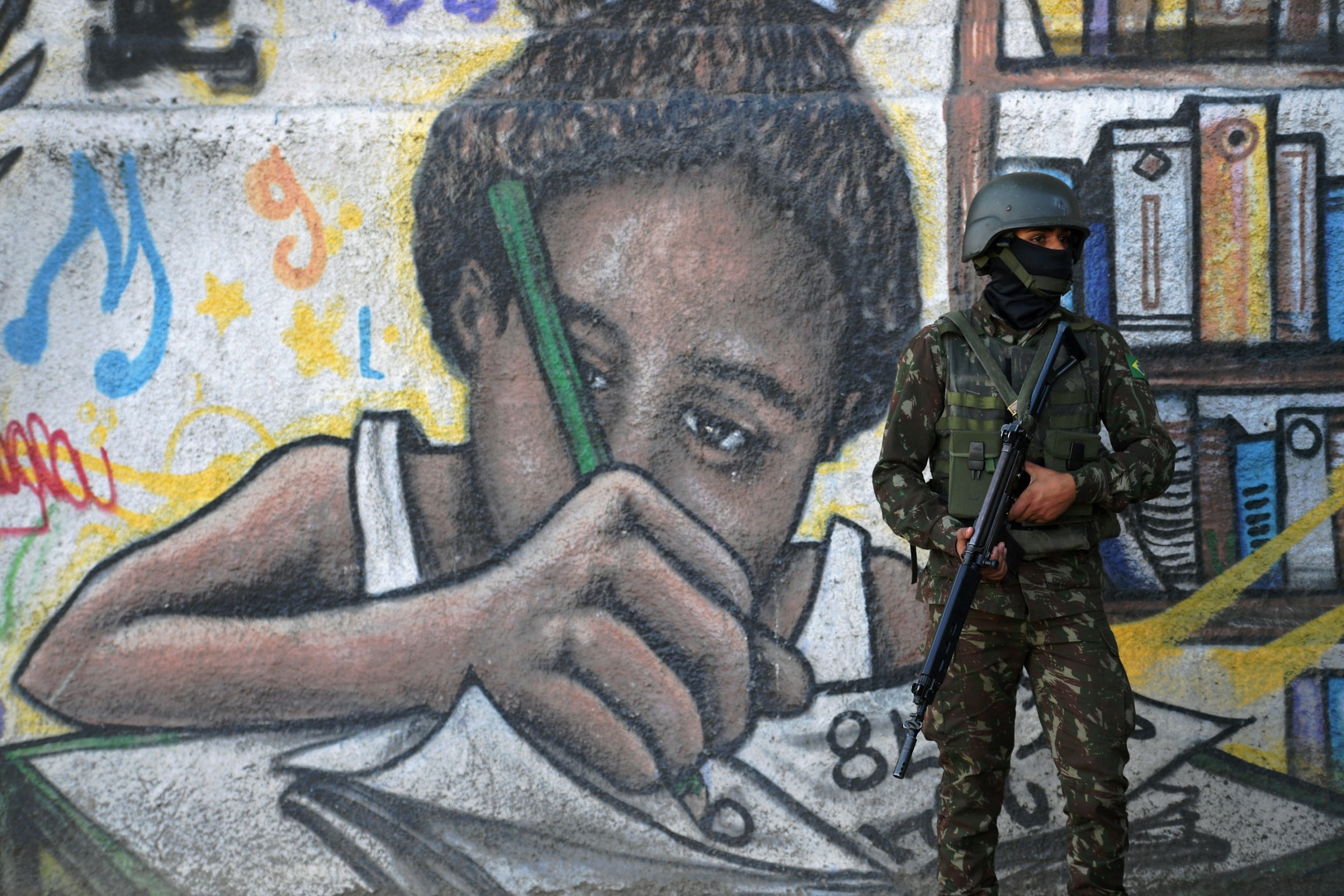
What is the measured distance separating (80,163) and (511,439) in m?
1.45

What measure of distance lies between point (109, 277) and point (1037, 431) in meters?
2.52

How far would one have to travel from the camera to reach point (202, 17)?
293cm

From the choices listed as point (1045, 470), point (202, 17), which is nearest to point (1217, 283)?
point (1045, 470)

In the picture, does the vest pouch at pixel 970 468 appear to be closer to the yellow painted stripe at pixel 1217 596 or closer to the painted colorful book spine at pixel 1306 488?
the yellow painted stripe at pixel 1217 596

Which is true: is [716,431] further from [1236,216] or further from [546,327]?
[1236,216]

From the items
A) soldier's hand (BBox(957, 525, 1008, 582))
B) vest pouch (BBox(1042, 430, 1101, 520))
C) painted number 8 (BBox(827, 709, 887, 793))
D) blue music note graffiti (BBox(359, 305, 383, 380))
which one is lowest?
painted number 8 (BBox(827, 709, 887, 793))

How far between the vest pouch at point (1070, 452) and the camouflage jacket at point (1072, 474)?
25 millimetres

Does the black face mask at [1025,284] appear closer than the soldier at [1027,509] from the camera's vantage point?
No

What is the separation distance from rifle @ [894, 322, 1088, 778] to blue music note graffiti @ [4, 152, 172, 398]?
225 cm

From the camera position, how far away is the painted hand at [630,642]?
2.83 meters

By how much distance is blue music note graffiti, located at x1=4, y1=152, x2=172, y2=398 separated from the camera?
9.57 ft

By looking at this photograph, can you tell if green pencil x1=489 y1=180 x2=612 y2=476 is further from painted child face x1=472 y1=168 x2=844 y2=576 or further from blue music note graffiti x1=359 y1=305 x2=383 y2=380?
blue music note graffiti x1=359 y1=305 x2=383 y2=380

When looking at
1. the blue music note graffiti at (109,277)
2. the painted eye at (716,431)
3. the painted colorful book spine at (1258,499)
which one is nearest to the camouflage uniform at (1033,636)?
the painted eye at (716,431)

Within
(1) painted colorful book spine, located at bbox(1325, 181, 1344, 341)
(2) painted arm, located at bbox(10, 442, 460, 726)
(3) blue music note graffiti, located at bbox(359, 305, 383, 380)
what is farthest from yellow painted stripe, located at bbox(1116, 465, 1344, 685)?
(3) blue music note graffiti, located at bbox(359, 305, 383, 380)
